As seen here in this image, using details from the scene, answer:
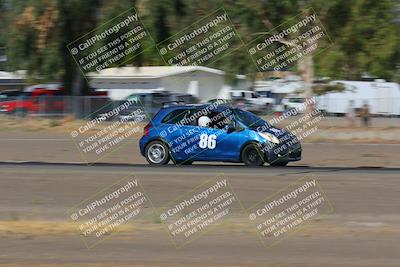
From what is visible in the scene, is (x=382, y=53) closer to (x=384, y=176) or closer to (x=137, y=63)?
(x=137, y=63)

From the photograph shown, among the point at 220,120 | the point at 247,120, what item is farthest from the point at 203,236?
the point at 247,120

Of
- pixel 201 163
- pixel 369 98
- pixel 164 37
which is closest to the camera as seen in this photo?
pixel 201 163

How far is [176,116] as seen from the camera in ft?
66.1

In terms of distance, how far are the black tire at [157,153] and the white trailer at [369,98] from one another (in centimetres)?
3424

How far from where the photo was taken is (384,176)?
17.6m

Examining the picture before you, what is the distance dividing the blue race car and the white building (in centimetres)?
4108

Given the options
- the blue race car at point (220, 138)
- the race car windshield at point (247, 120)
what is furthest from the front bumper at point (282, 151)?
the race car windshield at point (247, 120)

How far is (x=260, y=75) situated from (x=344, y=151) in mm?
14821

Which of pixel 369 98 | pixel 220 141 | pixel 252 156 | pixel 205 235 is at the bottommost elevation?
pixel 369 98

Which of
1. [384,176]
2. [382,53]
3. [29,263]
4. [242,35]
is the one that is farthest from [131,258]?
[382,53]

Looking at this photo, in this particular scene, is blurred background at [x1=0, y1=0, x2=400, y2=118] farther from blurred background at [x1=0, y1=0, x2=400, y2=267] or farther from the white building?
the white building

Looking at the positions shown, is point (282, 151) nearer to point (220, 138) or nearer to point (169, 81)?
point (220, 138)

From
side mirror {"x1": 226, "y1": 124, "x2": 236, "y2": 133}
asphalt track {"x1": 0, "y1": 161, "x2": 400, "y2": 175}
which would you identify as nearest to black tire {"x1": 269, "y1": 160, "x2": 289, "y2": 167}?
asphalt track {"x1": 0, "y1": 161, "x2": 400, "y2": 175}

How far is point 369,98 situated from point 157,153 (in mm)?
40072
